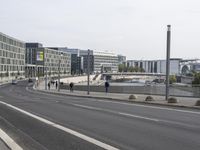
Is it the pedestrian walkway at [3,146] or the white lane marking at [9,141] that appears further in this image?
the pedestrian walkway at [3,146]

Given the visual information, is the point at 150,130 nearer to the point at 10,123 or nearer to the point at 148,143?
the point at 148,143

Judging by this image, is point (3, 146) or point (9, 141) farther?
point (9, 141)

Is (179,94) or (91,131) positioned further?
(179,94)

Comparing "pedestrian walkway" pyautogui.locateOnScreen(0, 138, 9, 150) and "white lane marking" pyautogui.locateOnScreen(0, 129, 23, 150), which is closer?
"white lane marking" pyautogui.locateOnScreen(0, 129, 23, 150)

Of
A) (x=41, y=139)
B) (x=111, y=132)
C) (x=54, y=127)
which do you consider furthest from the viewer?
(x=54, y=127)

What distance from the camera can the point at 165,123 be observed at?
17.4 m

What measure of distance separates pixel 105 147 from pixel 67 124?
245 inches

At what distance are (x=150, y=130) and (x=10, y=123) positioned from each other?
6.27 m

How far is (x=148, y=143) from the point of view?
38.5 feet

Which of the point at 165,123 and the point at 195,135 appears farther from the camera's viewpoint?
the point at 165,123

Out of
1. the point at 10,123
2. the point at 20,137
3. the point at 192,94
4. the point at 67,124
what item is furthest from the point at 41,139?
the point at 192,94

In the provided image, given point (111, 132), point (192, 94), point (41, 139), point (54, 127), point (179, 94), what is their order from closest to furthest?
point (41, 139) → point (111, 132) → point (54, 127) → point (192, 94) → point (179, 94)

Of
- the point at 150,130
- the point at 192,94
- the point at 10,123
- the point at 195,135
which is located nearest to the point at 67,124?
the point at 10,123

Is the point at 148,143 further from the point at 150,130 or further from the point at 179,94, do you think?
the point at 179,94
